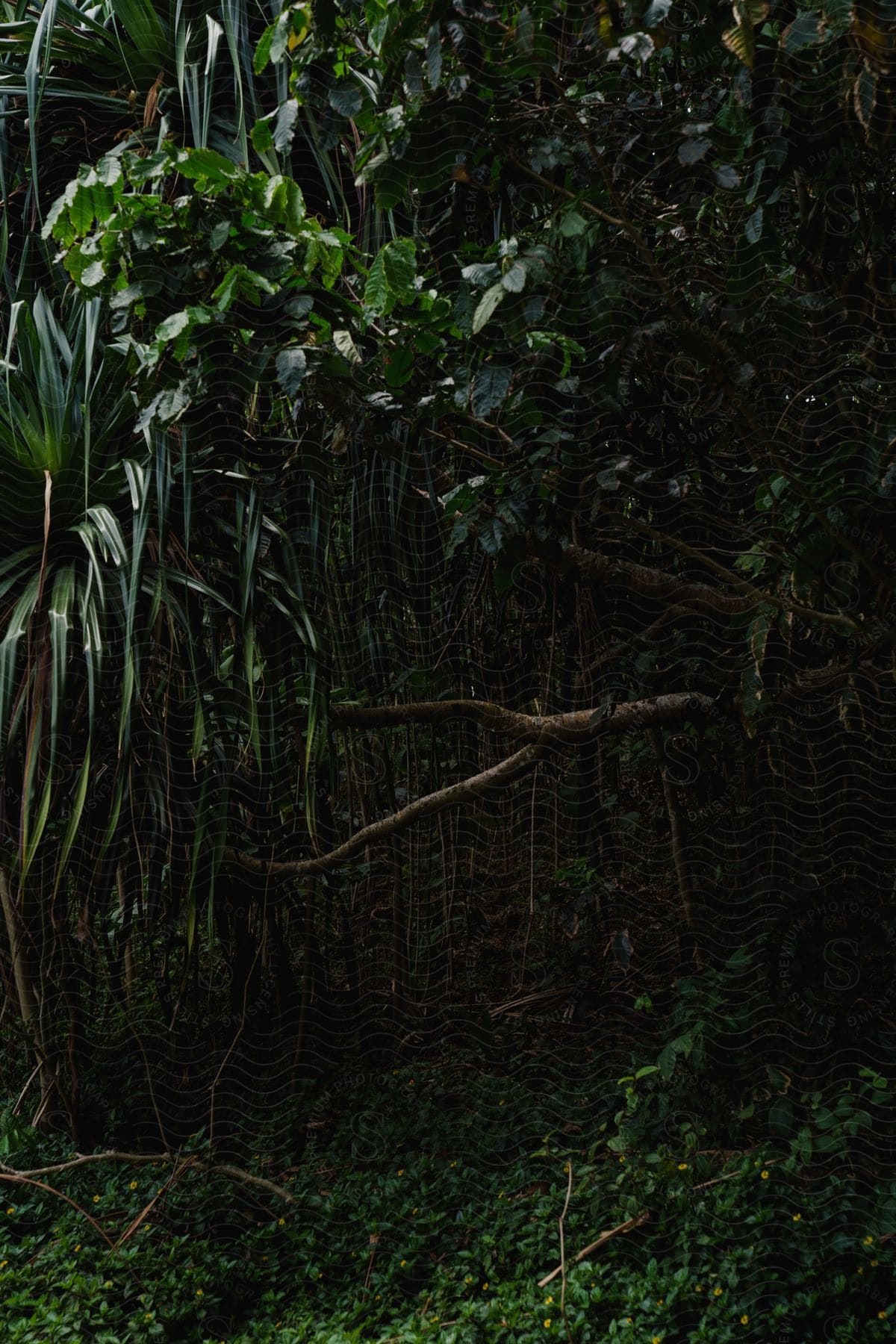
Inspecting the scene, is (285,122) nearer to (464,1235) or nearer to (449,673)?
(449,673)

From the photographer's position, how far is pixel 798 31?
135cm

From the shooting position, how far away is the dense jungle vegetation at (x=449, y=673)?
1.57 metres

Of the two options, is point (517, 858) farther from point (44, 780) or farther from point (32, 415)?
point (32, 415)

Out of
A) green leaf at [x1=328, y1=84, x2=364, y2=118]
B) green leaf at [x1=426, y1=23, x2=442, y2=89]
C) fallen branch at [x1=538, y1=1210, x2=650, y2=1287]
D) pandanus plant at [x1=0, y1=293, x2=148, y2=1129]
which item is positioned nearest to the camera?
green leaf at [x1=426, y1=23, x2=442, y2=89]

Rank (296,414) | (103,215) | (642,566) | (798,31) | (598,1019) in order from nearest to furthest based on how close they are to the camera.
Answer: (798,31) < (103,215) < (296,414) < (642,566) < (598,1019)

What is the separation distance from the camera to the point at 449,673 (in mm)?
2180

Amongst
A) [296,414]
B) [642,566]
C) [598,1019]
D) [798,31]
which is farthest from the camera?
[598,1019]

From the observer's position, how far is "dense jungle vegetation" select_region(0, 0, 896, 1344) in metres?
1.57

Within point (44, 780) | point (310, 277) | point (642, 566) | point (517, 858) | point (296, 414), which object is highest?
point (310, 277)

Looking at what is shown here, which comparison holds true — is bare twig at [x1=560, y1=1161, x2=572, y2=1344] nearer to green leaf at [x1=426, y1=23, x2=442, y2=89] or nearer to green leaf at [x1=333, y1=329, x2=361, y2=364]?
green leaf at [x1=333, y1=329, x2=361, y2=364]

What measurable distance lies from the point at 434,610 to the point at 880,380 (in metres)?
0.90

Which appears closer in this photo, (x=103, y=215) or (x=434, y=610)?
(x=103, y=215)

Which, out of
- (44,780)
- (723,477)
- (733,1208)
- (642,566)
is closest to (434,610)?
(642,566)

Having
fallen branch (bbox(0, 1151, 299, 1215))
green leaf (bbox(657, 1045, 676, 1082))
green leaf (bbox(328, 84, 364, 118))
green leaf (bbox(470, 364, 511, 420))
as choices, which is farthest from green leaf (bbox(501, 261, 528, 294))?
fallen branch (bbox(0, 1151, 299, 1215))
